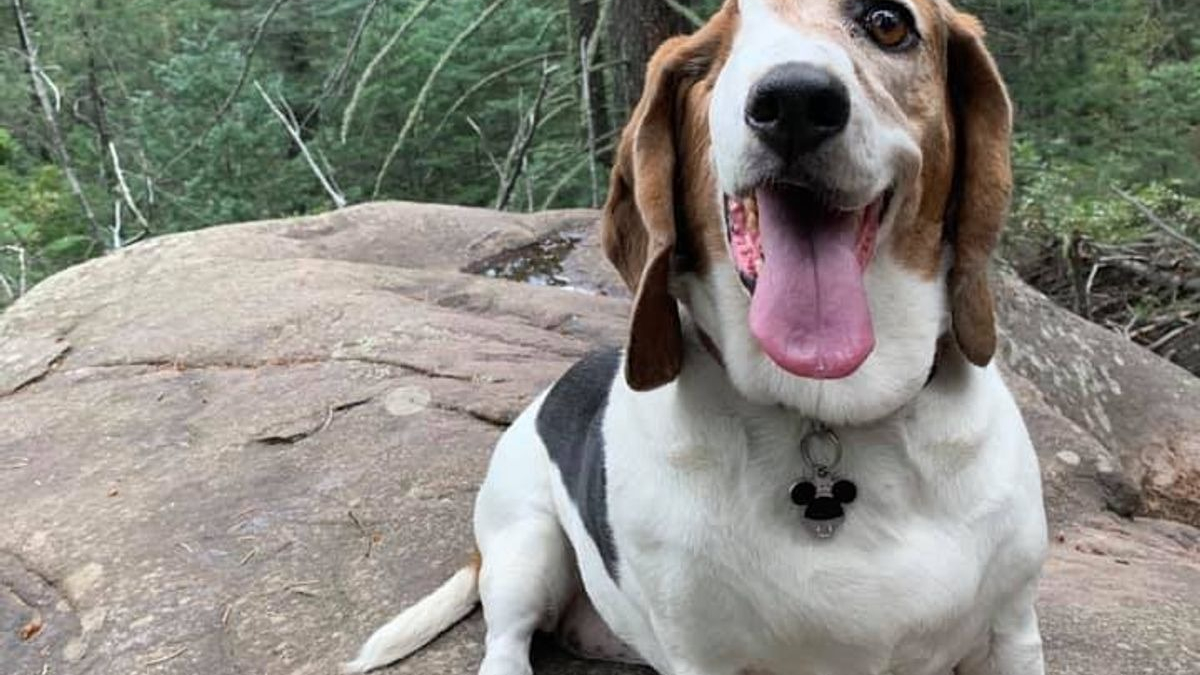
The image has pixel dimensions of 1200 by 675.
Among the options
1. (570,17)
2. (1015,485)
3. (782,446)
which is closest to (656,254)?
(782,446)

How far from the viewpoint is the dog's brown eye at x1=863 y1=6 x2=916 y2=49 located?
2.31m

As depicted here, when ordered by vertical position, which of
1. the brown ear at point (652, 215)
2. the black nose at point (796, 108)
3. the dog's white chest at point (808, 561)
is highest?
the black nose at point (796, 108)

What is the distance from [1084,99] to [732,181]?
32.5ft

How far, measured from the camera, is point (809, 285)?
217 cm

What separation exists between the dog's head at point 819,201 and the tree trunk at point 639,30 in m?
4.25

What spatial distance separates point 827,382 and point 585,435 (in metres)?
0.88

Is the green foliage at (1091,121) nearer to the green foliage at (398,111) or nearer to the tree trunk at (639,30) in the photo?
the green foliage at (398,111)

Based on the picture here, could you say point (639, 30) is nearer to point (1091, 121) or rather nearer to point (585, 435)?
point (585, 435)

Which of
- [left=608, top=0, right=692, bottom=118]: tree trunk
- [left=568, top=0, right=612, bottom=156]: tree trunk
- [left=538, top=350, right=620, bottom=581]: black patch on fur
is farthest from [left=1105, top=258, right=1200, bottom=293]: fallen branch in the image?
[left=538, top=350, right=620, bottom=581]: black patch on fur

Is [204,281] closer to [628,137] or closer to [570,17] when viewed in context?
[570,17]

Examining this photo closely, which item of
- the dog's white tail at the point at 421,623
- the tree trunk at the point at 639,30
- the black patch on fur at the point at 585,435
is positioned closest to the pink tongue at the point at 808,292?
the black patch on fur at the point at 585,435

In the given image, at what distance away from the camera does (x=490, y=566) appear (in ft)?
11.1

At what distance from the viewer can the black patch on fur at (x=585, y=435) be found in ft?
8.98

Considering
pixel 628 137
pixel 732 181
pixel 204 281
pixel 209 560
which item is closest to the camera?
pixel 732 181
